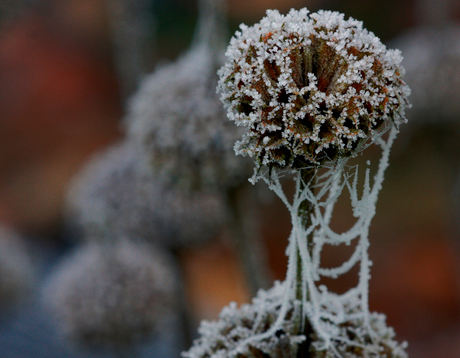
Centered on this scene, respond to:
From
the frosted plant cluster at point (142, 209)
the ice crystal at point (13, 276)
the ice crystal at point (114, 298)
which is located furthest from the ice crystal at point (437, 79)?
the ice crystal at point (13, 276)

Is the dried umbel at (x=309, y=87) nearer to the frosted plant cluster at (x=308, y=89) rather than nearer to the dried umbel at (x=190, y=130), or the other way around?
the frosted plant cluster at (x=308, y=89)

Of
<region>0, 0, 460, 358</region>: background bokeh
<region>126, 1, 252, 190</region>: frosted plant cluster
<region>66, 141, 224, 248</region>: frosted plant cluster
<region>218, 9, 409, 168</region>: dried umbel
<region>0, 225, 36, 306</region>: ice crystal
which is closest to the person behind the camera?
<region>218, 9, 409, 168</region>: dried umbel

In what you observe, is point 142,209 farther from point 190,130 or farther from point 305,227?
point 305,227

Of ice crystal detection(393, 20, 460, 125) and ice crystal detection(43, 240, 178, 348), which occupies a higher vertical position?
ice crystal detection(393, 20, 460, 125)

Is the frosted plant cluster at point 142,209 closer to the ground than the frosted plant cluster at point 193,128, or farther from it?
farther from it

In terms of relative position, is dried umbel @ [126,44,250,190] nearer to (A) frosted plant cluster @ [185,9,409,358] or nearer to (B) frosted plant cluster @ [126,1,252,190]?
(B) frosted plant cluster @ [126,1,252,190]

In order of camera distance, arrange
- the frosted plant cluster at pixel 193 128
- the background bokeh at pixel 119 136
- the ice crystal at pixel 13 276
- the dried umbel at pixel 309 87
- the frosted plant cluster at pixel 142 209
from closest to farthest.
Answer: the dried umbel at pixel 309 87 → the frosted plant cluster at pixel 193 128 → the frosted plant cluster at pixel 142 209 → the ice crystal at pixel 13 276 → the background bokeh at pixel 119 136

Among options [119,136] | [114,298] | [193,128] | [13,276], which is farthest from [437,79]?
[119,136]

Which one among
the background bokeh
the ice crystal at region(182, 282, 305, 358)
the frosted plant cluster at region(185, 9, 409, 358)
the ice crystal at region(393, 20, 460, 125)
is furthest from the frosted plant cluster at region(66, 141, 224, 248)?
the background bokeh
